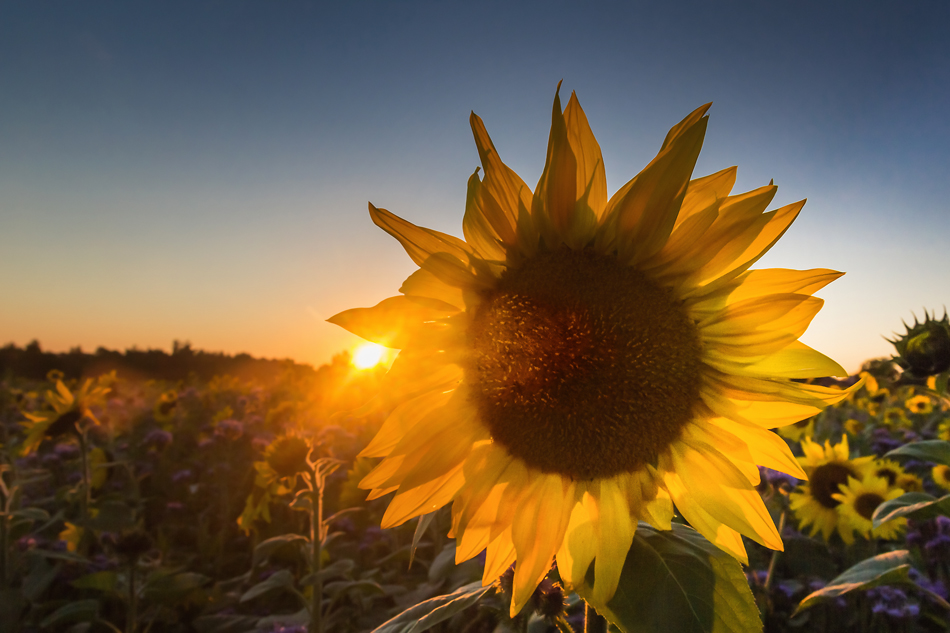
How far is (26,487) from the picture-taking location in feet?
20.7

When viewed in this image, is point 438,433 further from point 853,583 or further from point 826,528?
point 826,528

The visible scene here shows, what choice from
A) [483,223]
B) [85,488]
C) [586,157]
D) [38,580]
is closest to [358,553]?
[38,580]

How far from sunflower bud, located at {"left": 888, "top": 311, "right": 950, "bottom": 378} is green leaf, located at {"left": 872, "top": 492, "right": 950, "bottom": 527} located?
53cm

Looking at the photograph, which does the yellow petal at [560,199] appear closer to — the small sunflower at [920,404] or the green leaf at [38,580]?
the green leaf at [38,580]

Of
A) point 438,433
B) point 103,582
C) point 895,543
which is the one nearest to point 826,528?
point 895,543

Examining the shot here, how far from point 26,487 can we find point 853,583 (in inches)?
326

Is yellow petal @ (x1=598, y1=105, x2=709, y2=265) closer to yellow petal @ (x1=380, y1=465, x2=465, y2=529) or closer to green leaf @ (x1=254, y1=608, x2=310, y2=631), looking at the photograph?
yellow petal @ (x1=380, y1=465, x2=465, y2=529)

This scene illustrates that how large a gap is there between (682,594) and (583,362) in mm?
448

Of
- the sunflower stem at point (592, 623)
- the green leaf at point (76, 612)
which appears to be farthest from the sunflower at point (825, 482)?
the green leaf at point (76, 612)

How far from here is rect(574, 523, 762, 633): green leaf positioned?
885 mm

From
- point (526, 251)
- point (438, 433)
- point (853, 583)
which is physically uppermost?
point (526, 251)

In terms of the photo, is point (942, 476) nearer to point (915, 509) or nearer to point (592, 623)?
point (915, 509)

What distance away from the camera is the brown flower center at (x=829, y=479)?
3869 millimetres

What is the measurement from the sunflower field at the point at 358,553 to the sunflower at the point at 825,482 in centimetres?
1
